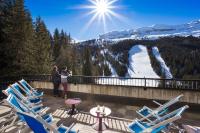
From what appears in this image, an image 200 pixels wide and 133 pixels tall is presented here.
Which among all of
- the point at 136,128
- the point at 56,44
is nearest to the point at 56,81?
the point at 136,128

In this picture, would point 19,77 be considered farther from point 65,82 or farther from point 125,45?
point 125,45

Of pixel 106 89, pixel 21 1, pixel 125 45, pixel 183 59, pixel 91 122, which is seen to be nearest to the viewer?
pixel 91 122

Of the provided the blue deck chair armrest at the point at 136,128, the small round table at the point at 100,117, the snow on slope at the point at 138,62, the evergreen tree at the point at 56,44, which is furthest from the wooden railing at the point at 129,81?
the snow on slope at the point at 138,62

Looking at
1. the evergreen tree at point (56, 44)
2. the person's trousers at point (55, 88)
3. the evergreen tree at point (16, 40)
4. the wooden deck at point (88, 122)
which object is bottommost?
the wooden deck at point (88, 122)

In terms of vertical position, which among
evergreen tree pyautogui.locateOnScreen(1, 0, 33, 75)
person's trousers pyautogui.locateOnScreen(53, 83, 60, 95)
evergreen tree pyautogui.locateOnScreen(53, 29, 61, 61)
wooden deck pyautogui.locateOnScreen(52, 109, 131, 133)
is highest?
evergreen tree pyautogui.locateOnScreen(53, 29, 61, 61)

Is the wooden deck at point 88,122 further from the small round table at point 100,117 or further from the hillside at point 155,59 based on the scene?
the hillside at point 155,59

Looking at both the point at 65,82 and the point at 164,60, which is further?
the point at 164,60

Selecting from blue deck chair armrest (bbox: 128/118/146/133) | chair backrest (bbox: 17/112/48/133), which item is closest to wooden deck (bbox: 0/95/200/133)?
blue deck chair armrest (bbox: 128/118/146/133)

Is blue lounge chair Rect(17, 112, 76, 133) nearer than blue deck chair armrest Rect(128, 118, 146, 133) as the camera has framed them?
Yes

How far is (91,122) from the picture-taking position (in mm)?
6281

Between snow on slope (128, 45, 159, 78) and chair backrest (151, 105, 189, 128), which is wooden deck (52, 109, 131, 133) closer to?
chair backrest (151, 105, 189, 128)

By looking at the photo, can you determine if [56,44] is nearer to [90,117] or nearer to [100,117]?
[90,117]

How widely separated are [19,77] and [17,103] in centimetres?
746

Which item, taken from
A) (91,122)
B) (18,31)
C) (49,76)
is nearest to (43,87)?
(49,76)
